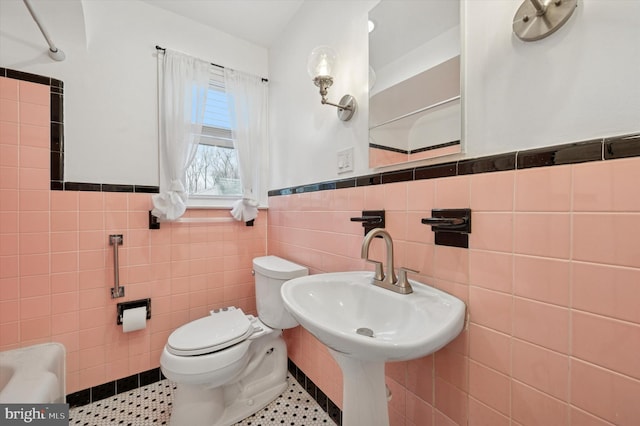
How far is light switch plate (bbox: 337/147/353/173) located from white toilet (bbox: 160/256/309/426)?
23.5 inches

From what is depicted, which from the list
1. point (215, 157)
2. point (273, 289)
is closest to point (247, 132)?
point (215, 157)

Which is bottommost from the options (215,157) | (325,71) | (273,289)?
(273,289)

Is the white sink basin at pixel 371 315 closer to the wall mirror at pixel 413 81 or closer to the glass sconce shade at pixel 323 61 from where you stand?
the wall mirror at pixel 413 81

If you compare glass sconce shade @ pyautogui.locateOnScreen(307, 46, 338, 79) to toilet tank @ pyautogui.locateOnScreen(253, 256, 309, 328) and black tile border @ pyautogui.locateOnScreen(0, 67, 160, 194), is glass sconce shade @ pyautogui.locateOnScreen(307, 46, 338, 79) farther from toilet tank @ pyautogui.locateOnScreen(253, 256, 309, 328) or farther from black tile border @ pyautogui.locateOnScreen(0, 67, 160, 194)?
black tile border @ pyautogui.locateOnScreen(0, 67, 160, 194)

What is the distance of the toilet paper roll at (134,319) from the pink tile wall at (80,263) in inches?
3.5

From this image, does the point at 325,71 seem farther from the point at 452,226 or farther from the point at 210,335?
the point at 210,335

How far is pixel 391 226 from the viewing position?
3.25ft

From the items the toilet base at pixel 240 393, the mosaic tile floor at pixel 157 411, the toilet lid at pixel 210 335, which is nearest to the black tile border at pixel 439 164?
the toilet lid at pixel 210 335

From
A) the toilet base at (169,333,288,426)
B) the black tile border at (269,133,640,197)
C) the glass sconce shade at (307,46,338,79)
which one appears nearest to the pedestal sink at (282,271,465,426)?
the black tile border at (269,133,640,197)

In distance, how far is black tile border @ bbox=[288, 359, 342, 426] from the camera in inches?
50.1

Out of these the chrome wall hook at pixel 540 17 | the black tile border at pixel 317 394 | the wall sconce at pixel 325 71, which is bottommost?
the black tile border at pixel 317 394

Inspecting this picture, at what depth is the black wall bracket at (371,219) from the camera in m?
1.01

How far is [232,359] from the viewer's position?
121 cm

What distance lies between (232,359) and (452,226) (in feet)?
3.83
